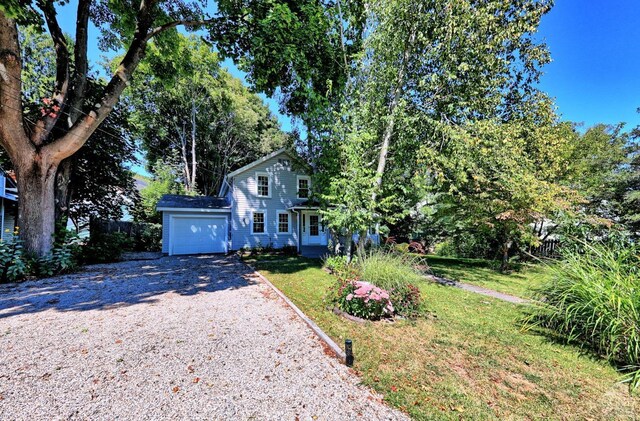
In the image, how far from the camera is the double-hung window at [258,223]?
1574 centimetres

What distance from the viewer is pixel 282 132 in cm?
2588

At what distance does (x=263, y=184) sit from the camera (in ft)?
52.7

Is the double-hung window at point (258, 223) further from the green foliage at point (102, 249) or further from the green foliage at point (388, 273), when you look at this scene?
the green foliage at point (388, 273)

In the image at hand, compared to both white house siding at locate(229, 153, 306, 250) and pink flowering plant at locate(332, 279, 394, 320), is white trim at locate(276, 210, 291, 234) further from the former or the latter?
pink flowering plant at locate(332, 279, 394, 320)

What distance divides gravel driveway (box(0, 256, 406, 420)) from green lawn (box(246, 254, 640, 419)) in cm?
44

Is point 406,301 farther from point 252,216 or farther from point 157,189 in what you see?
point 157,189

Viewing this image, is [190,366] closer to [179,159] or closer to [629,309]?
[629,309]

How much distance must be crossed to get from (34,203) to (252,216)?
9.09m

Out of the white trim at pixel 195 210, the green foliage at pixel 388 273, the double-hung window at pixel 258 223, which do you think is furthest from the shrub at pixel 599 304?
the white trim at pixel 195 210

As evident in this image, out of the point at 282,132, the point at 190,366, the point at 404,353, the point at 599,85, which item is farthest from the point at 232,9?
the point at 282,132

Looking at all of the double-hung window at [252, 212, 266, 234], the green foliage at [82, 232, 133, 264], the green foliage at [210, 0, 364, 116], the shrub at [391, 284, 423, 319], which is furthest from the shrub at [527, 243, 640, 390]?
the green foliage at [82, 232, 133, 264]

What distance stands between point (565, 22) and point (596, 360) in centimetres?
1134

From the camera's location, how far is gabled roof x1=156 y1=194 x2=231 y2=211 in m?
14.3

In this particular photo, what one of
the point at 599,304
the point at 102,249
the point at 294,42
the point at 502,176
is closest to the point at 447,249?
the point at 502,176
